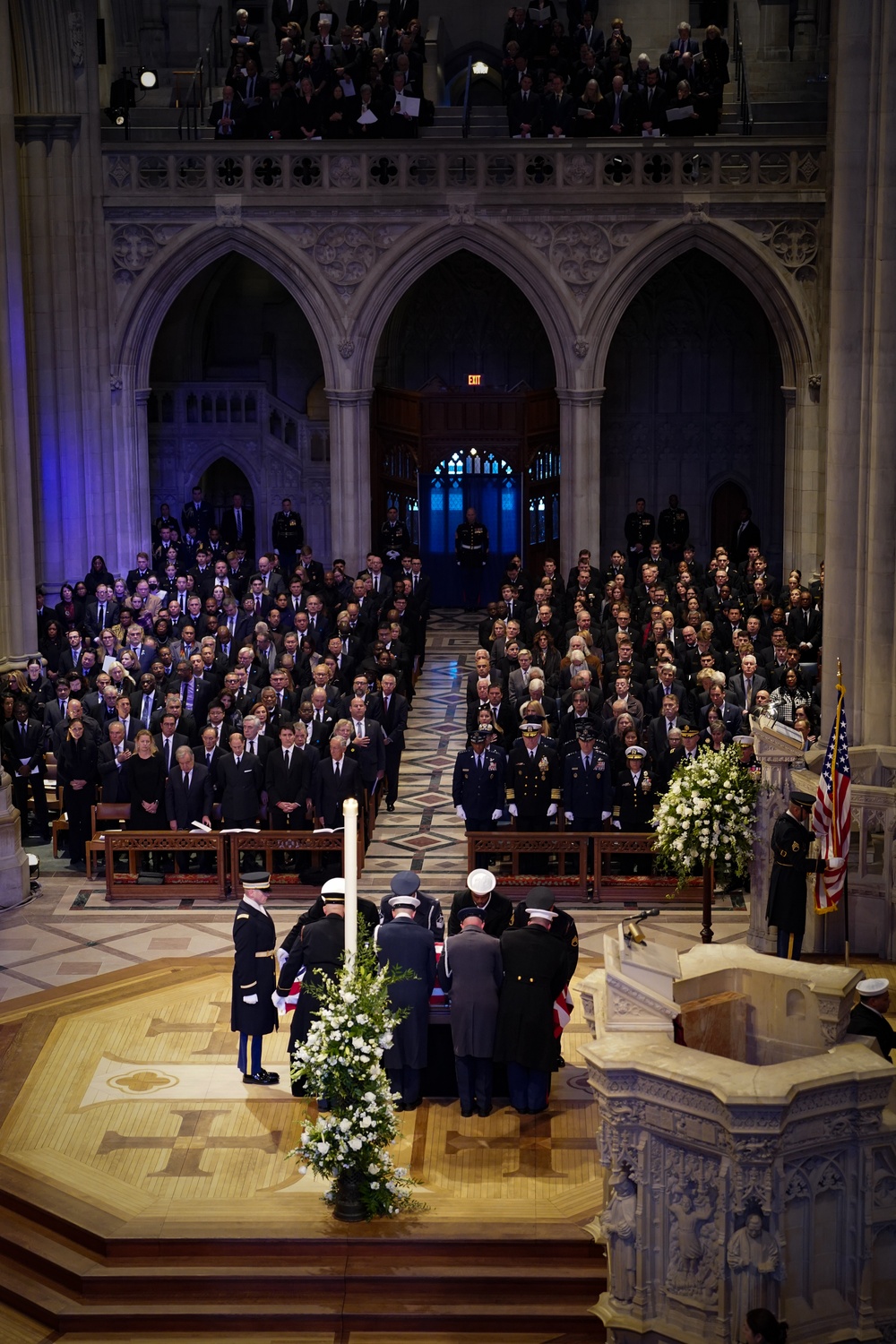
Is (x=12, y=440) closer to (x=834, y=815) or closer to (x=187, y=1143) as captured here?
(x=187, y=1143)

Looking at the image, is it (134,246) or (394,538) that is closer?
(134,246)

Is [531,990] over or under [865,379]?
under

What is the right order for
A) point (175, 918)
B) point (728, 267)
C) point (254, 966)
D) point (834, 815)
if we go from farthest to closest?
1. point (728, 267)
2. point (175, 918)
3. point (834, 815)
4. point (254, 966)

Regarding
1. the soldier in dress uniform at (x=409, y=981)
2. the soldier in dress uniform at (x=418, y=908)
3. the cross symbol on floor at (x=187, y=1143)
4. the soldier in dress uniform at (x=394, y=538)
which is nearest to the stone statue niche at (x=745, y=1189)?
the soldier in dress uniform at (x=409, y=981)

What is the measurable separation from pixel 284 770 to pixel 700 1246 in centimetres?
808

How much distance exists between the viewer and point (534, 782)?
1573 cm

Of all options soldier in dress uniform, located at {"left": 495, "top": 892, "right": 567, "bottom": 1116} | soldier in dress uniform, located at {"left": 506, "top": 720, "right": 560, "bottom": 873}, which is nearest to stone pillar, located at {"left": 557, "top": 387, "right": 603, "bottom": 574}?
soldier in dress uniform, located at {"left": 506, "top": 720, "right": 560, "bottom": 873}

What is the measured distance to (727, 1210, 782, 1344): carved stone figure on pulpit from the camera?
8.17 meters

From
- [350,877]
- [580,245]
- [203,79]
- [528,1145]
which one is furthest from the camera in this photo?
[203,79]

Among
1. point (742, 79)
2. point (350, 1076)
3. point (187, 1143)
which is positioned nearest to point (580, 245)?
point (742, 79)

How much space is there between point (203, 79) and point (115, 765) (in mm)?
15294

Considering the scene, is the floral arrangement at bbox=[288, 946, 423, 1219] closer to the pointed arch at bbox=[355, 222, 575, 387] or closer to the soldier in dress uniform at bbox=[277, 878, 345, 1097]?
the soldier in dress uniform at bbox=[277, 878, 345, 1097]

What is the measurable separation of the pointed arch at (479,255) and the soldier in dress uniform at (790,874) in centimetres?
1289

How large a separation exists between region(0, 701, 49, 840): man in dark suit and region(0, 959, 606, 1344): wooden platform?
5.54 m
